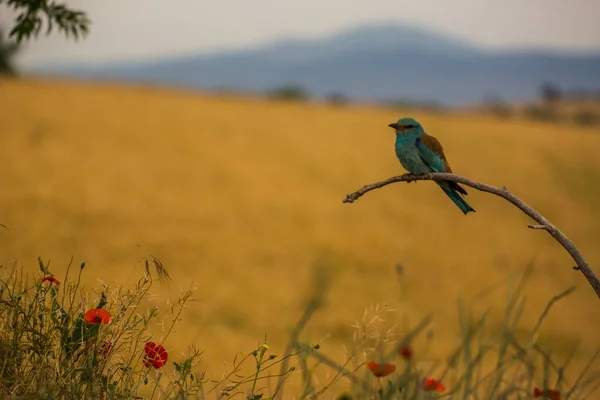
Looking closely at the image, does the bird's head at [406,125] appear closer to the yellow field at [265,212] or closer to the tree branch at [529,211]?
the tree branch at [529,211]

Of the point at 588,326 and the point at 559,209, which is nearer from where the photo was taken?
the point at 588,326

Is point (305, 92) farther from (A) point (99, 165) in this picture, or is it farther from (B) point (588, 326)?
(B) point (588, 326)

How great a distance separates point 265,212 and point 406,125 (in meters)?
10.4

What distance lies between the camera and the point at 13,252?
921cm

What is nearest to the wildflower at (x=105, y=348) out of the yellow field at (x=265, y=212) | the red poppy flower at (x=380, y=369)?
the red poppy flower at (x=380, y=369)

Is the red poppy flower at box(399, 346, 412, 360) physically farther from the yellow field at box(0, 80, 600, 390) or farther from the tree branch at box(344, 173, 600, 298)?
the yellow field at box(0, 80, 600, 390)

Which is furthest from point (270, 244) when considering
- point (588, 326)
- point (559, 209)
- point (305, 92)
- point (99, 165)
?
point (305, 92)

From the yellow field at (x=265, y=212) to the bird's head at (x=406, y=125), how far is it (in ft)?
19.1

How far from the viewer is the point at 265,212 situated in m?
13.0

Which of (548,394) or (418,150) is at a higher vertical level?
(418,150)

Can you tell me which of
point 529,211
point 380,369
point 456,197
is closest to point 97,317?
point 380,369

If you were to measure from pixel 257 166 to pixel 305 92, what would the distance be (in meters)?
16.4

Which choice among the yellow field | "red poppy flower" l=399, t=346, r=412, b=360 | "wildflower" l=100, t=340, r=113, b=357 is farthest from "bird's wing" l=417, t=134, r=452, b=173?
the yellow field

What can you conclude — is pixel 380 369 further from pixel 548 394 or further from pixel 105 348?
pixel 105 348
